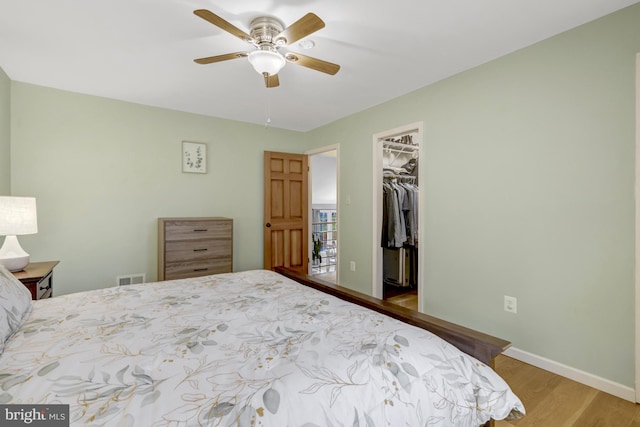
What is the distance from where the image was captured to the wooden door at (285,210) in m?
4.09

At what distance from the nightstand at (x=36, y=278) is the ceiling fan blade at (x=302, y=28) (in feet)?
7.69

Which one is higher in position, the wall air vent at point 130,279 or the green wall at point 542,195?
the green wall at point 542,195

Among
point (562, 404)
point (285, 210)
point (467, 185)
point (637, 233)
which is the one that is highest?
point (467, 185)

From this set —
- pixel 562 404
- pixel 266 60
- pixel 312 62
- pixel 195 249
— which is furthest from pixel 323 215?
pixel 562 404

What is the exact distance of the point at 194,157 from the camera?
12.1 feet

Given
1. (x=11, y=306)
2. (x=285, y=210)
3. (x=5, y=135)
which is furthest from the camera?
(x=285, y=210)

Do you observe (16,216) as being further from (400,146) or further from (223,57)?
(400,146)

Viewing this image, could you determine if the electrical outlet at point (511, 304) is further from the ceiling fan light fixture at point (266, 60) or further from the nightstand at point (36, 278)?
the nightstand at point (36, 278)

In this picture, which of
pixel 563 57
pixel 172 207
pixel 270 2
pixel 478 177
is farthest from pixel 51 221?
pixel 563 57

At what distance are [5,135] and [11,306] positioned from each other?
2.38 metres

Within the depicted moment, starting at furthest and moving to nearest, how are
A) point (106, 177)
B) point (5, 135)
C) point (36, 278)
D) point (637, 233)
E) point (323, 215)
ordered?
point (323, 215), point (106, 177), point (5, 135), point (36, 278), point (637, 233)

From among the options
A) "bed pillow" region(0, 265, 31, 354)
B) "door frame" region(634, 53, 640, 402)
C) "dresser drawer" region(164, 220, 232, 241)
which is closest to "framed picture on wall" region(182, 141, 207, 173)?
"dresser drawer" region(164, 220, 232, 241)

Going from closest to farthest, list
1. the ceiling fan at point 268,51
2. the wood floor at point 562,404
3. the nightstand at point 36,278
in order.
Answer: the wood floor at point 562,404 → the ceiling fan at point 268,51 → the nightstand at point 36,278

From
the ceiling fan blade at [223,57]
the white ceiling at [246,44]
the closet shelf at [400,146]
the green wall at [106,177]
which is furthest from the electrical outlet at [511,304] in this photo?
the green wall at [106,177]
